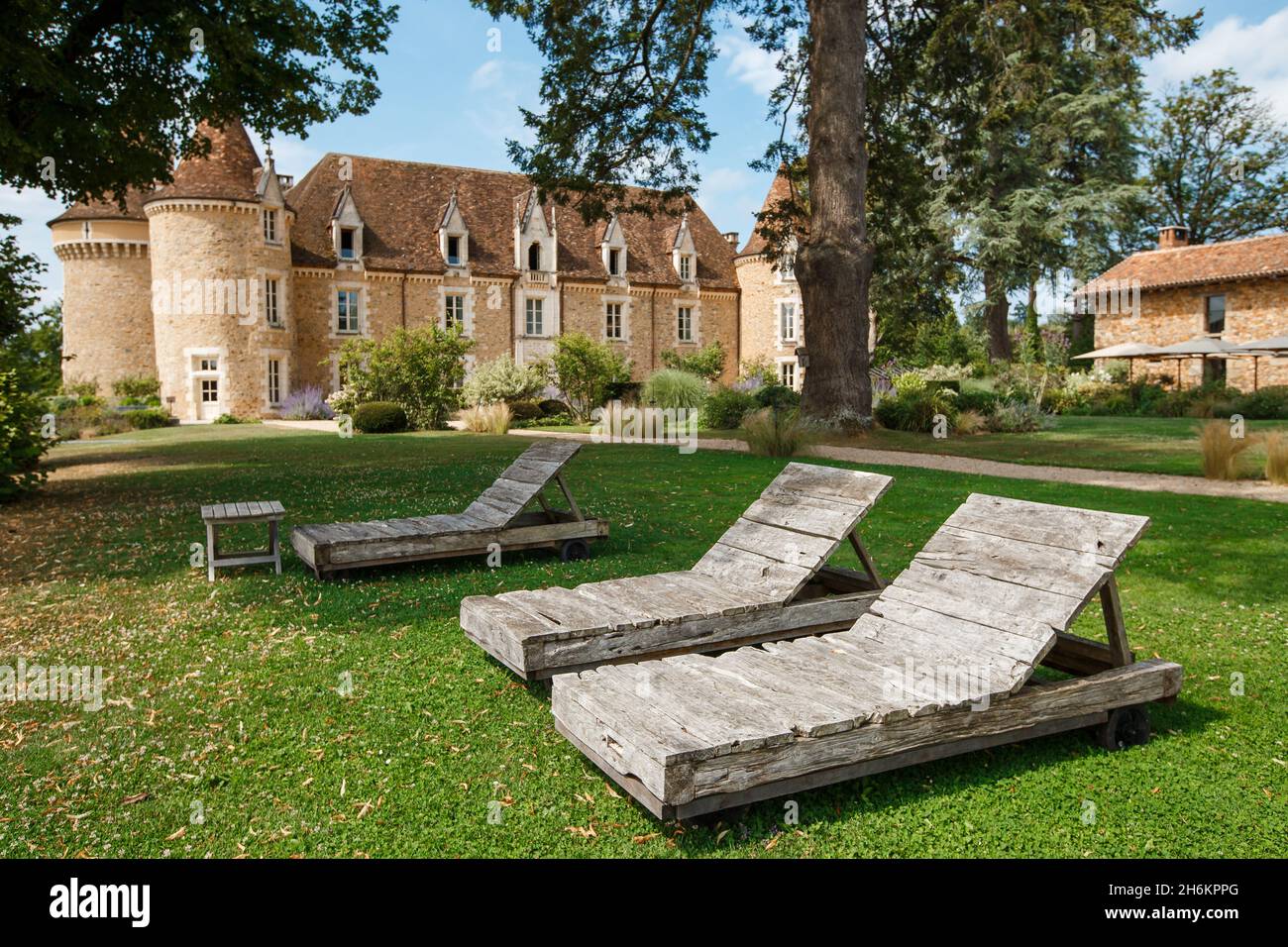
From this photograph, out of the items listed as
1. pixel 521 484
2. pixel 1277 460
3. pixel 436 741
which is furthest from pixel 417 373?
pixel 436 741

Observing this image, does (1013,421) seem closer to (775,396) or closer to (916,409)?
(916,409)

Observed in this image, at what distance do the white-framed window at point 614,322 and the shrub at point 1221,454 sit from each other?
103 feet

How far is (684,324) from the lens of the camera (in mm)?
43656

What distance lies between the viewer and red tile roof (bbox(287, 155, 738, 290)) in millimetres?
37125

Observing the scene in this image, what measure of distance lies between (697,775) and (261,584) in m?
4.98

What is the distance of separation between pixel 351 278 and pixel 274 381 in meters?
5.21

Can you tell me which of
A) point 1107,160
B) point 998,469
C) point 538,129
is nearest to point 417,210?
point 538,129

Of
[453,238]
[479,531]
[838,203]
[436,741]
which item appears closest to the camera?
[436,741]

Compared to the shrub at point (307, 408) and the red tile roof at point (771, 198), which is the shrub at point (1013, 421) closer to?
the red tile roof at point (771, 198)

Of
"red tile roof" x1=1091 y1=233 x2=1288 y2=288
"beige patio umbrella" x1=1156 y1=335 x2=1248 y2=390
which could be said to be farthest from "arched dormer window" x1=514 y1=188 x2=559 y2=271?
"beige patio umbrella" x1=1156 y1=335 x2=1248 y2=390

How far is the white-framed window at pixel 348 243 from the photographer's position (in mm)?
36438

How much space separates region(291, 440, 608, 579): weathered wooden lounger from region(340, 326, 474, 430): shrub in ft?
59.1

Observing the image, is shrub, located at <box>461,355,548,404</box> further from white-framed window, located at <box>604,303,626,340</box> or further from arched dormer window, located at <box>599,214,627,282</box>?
arched dormer window, located at <box>599,214,627,282</box>

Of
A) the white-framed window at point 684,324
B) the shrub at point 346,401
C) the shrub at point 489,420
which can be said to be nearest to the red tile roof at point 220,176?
the shrub at point 346,401
